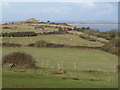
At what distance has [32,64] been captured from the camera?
18406 millimetres

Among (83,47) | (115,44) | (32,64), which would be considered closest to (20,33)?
(83,47)

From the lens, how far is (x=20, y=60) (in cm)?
1877

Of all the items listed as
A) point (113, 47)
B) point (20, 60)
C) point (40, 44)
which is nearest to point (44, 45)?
point (40, 44)

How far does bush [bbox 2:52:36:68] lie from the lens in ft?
60.2

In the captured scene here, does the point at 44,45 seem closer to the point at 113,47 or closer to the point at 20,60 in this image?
the point at 113,47

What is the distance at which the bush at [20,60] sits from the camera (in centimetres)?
1836

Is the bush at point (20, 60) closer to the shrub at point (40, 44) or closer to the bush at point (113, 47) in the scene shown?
the bush at point (113, 47)

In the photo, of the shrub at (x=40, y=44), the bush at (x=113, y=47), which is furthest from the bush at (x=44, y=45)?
the bush at (x=113, y=47)

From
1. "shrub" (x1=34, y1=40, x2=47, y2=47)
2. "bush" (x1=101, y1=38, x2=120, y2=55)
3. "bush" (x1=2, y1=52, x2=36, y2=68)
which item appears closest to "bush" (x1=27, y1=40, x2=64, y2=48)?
"shrub" (x1=34, y1=40, x2=47, y2=47)

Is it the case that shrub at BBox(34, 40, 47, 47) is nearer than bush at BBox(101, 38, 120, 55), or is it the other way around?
bush at BBox(101, 38, 120, 55)

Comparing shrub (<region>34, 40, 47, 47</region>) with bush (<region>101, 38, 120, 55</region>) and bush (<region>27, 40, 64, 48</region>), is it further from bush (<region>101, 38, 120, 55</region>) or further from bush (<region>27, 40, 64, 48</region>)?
bush (<region>101, 38, 120, 55</region>)

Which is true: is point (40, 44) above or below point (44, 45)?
above

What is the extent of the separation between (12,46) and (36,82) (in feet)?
83.4

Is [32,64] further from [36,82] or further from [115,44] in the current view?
[115,44]
